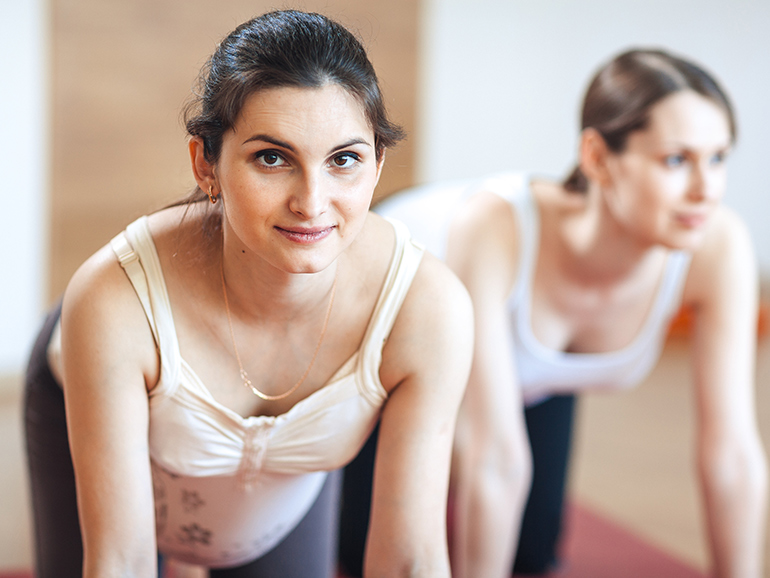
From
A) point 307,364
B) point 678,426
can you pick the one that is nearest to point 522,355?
point 307,364

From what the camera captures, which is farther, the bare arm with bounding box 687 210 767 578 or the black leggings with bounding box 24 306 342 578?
the bare arm with bounding box 687 210 767 578

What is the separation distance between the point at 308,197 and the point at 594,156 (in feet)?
3.03

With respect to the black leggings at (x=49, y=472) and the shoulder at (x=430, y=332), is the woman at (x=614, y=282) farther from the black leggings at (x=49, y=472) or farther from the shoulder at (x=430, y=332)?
the black leggings at (x=49, y=472)

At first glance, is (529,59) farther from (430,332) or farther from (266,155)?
(266,155)

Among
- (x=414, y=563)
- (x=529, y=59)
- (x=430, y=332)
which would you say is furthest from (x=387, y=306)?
(x=529, y=59)

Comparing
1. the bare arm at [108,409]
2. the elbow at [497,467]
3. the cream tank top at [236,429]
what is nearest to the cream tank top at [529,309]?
the elbow at [497,467]

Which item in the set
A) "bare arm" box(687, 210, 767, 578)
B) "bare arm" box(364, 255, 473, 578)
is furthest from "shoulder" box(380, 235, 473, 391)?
"bare arm" box(687, 210, 767, 578)

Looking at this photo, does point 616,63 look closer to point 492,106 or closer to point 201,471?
point 201,471

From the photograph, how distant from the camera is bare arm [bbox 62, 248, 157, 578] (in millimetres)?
974

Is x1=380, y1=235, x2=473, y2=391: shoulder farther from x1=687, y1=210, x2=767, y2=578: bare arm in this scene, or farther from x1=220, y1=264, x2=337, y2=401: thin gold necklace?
x1=687, y1=210, x2=767, y2=578: bare arm

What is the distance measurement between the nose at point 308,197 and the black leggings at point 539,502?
126 cm

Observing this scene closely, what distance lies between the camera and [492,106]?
4387 mm

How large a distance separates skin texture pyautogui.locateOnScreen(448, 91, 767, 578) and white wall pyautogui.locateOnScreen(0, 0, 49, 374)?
2026mm

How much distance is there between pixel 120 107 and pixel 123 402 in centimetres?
269
